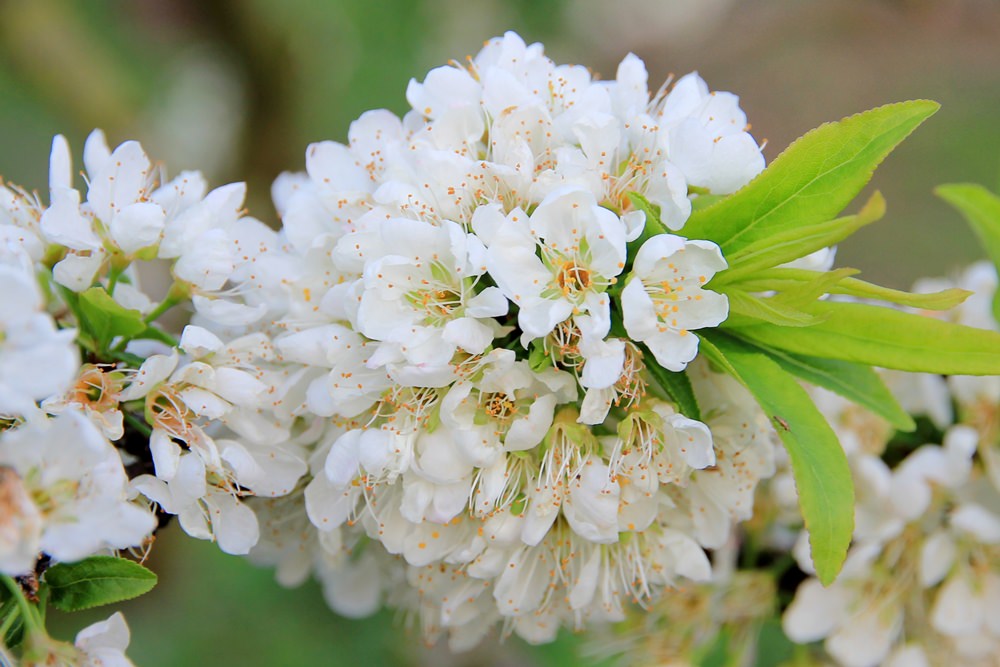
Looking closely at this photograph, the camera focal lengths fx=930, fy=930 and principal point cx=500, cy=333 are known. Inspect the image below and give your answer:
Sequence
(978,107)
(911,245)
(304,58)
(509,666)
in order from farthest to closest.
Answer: (978,107) < (911,245) < (304,58) < (509,666)

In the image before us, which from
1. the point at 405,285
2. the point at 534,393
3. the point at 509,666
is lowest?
the point at 509,666

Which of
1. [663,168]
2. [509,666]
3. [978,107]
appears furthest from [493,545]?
[978,107]

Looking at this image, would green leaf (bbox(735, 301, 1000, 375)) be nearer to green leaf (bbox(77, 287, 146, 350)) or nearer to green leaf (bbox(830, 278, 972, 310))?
green leaf (bbox(830, 278, 972, 310))

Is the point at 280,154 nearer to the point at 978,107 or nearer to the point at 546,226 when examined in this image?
the point at 546,226

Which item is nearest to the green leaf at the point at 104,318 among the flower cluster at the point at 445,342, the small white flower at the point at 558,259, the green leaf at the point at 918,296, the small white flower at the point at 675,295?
the flower cluster at the point at 445,342

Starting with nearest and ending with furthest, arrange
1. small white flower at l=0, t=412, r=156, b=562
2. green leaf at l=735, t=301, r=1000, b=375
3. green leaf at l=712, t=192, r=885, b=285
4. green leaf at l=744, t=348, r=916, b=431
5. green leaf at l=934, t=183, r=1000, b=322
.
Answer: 1. small white flower at l=0, t=412, r=156, b=562
2. green leaf at l=712, t=192, r=885, b=285
3. green leaf at l=735, t=301, r=1000, b=375
4. green leaf at l=744, t=348, r=916, b=431
5. green leaf at l=934, t=183, r=1000, b=322

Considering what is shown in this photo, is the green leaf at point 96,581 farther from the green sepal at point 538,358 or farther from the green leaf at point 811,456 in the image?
the green leaf at point 811,456

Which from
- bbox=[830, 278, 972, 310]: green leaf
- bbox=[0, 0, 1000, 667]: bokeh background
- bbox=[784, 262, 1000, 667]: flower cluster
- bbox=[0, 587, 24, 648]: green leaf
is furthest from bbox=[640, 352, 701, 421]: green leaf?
bbox=[0, 0, 1000, 667]: bokeh background
